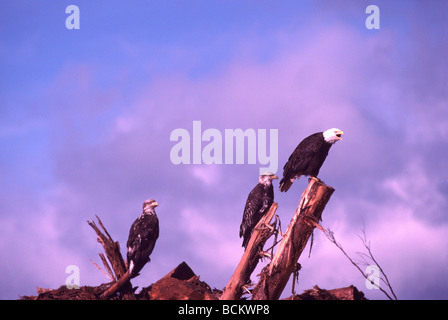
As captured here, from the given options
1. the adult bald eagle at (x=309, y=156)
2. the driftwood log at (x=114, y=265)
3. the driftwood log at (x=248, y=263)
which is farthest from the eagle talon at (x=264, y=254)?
the driftwood log at (x=114, y=265)

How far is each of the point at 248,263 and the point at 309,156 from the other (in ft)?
10.9

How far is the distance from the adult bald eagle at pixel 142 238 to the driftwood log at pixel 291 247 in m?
3.47

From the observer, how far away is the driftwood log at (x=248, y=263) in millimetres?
10117

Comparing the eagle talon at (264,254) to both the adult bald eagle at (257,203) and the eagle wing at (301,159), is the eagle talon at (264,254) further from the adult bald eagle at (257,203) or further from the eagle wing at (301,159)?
the eagle wing at (301,159)

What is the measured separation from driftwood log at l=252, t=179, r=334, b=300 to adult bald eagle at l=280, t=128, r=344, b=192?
78.6 inches

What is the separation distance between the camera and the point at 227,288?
10.2 metres

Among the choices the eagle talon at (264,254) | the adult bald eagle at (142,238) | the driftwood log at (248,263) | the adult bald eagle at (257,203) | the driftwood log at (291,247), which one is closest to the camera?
the driftwood log at (291,247)

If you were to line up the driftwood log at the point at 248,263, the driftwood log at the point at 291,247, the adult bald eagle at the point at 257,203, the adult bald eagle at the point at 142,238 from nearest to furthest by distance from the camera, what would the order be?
1. the driftwood log at the point at 291,247
2. the driftwood log at the point at 248,263
3. the adult bald eagle at the point at 142,238
4. the adult bald eagle at the point at 257,203

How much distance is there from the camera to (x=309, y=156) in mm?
11750

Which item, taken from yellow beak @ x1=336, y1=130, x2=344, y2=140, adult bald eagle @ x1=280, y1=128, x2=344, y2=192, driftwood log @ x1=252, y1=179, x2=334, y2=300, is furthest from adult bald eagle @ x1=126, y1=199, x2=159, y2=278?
yellow beak @ x1=336, y1=130, x2=344, y2=140

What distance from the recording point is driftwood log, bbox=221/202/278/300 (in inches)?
398
